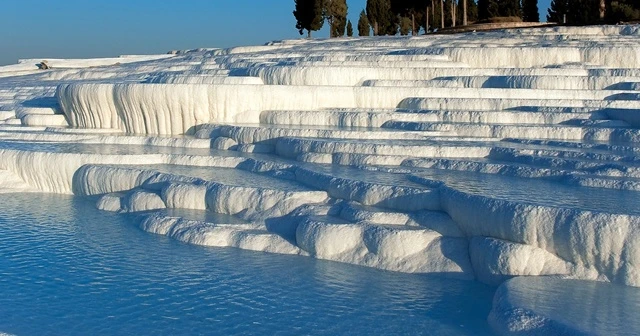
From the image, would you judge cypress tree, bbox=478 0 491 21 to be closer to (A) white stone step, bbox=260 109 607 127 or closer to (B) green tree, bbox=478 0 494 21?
(B) green tree, bbox=478 0 494 21

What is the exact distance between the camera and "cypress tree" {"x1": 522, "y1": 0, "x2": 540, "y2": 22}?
35.9 metres

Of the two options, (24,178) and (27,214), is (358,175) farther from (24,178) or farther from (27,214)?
(24,178)

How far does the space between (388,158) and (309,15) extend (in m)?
27.8

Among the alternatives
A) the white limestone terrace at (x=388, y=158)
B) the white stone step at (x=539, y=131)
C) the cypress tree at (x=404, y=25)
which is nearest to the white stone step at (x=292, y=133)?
the white limestone terrace at (x=388, y=158)

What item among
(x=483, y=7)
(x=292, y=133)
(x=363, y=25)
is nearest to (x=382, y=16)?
(x=363, y=25)

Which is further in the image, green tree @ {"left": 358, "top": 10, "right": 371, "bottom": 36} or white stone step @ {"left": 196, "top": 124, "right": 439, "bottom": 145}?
green tree @ {"left": 358, "top": 10, "right": 371, "bottom": 36}

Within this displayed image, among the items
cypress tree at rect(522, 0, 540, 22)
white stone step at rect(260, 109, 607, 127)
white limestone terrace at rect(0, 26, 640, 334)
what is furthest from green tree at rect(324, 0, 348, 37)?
white stone step at rect(260, 109, 607, 127)

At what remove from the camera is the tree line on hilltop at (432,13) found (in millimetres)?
30156

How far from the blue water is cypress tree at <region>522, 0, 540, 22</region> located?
3206 centimetres

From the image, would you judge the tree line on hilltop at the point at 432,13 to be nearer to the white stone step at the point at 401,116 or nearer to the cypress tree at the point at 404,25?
the cypress tree at the point at 404,25

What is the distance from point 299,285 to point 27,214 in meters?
4.12

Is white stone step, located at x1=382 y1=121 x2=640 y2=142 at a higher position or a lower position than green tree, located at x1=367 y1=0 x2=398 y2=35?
lower

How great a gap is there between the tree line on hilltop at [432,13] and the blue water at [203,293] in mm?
22149

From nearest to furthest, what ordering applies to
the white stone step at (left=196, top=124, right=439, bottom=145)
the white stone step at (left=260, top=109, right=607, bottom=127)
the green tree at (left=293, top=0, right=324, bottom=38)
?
the white stone step at (left=196, top=124, right=439, bottom=145) → the white stone step at (left=260, top=109, right=607, bottom=127) → the green tree at (left=293, top=0, right=324, bottom=38)
